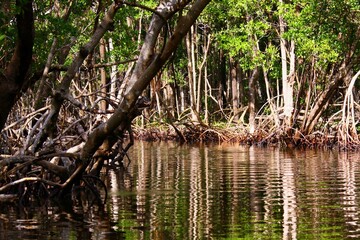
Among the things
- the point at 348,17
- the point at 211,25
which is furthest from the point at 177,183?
the point at 211,25

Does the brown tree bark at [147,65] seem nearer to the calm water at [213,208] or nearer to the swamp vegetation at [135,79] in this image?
the swamp vegetation at [135,79]

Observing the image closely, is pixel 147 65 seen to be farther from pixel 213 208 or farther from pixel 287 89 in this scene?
pixel 287 89

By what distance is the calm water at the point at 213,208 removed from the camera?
8984 millimetres

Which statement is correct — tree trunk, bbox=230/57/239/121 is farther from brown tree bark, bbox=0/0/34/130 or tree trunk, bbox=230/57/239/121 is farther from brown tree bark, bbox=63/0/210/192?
brown tree bark, bbox=0/0/34/130

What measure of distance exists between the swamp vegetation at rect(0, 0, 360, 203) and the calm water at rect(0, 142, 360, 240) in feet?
2.22

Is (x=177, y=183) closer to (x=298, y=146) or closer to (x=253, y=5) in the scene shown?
(x=298, y=146)

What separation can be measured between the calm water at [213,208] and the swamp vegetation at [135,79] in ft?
2.22

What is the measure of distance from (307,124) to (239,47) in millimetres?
3796

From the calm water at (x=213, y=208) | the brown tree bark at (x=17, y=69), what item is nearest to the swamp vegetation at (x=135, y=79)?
the brown tree bark at (x=17, y=69)

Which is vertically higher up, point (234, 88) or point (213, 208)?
point (234, 88)

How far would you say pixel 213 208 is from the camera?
36.1 ft

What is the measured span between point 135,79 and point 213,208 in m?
1.95

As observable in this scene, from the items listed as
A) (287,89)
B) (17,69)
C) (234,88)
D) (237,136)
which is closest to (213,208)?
(17,69)

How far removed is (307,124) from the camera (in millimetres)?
25594
